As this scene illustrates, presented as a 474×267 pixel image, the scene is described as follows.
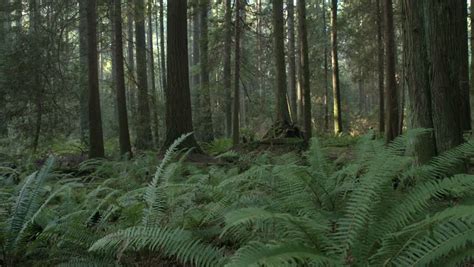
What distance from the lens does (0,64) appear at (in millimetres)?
12797

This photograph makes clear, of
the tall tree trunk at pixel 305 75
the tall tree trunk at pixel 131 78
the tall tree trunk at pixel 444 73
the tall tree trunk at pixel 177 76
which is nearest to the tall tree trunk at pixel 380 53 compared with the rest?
the tall tree trunk at pixel 305 75

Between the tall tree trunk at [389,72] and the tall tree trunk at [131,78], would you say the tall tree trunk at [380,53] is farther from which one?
the tall tree trunk at [131,78]

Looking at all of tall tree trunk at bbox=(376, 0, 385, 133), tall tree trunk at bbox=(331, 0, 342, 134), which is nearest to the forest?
tall tree trunk at bbox=(376, 0, 385, 133)

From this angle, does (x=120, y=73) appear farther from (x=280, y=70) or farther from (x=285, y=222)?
(x=285, y=222)

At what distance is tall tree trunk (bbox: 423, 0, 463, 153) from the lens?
509 centimetres

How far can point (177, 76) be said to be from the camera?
10.5 metres

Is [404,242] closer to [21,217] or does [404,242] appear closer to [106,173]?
[21,217]

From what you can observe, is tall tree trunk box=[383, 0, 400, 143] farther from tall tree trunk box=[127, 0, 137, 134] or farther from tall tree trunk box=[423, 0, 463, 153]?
tall tree trunk box=[127, 0, 137, 134]

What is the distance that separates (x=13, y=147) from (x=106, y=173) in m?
8.62

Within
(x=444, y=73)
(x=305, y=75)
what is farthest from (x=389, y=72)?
(x=444, y=73)

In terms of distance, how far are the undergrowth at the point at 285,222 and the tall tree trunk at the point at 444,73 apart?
1.09 metres

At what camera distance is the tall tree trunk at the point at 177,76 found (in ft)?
34.1

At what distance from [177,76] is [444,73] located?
6548 millimetres

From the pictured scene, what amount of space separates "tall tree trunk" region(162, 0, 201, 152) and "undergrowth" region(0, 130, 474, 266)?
5531mm
